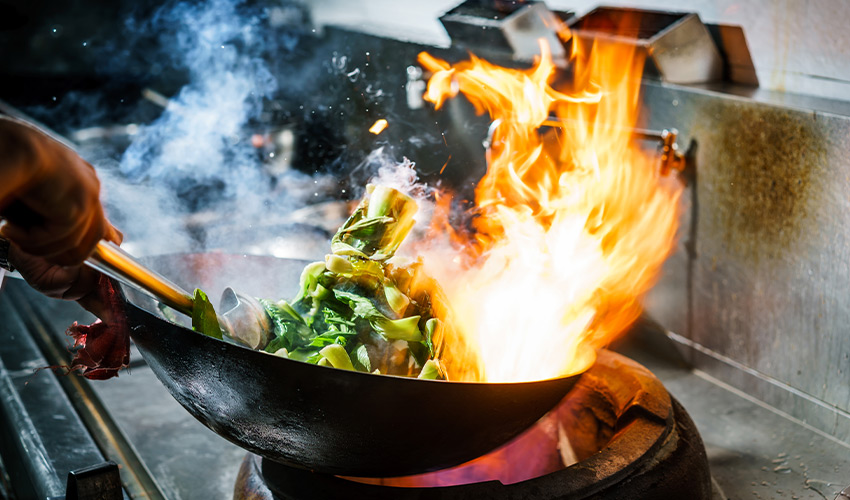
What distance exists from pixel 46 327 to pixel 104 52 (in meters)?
6.24

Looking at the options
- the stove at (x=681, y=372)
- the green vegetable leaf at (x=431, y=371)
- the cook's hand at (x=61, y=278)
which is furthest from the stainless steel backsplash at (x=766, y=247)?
the cook's hand at (x=61, y=278)

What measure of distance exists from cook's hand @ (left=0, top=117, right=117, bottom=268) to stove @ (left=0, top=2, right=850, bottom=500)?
755mm

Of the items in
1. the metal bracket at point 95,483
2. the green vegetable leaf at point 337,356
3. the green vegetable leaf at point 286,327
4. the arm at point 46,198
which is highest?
the arm at point 46,198

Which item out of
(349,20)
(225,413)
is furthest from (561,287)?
(349,20)

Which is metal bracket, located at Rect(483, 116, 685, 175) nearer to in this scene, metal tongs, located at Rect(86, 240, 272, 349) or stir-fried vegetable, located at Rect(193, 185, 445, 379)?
stir-fried vegetable, located at Rect(193, 185, 445, 379)

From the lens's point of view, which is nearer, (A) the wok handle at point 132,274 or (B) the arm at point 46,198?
(B) the arm at point 46,198

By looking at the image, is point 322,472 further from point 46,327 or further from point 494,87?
point 46,327

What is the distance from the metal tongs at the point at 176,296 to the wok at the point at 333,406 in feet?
0.23

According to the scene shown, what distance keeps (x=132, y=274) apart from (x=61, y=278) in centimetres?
29

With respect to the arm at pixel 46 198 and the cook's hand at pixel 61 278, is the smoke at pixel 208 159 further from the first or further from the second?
the arm at pixel 46 198

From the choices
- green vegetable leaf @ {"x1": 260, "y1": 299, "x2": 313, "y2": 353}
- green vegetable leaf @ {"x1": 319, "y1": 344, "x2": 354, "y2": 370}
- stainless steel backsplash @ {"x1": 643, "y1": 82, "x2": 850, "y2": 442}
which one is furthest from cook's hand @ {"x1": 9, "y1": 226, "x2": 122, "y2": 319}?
stainless steel backsplash @ {"x1": 643, "y1": 82, "x2": 850, "y2": 442}

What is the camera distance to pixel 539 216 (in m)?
2.64

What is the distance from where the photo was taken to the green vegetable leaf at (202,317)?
5.22 feet

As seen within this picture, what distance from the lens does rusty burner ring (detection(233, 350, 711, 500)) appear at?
164 centimetres
